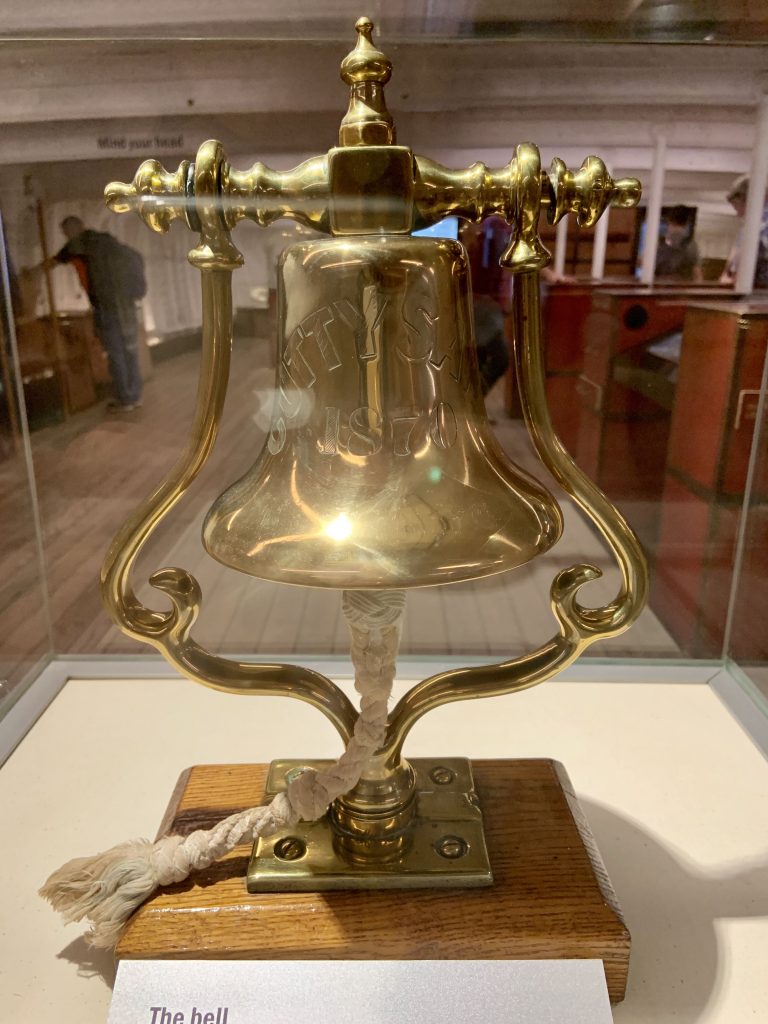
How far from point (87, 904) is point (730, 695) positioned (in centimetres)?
89

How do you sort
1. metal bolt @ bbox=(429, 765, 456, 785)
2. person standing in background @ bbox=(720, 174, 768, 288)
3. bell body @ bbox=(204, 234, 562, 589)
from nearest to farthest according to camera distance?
bell body @ bbox=(204, 234, 562, 589)
metal bolt @ bbox=(429, 765, 456, 785)
person standing in background @ bbox=(720, 174, 768, 288)

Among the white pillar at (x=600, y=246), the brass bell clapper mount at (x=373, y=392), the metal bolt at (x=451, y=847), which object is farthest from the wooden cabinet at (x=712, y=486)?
the metal bolt at (x=451, y=847)

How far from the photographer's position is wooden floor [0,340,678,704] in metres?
1.17

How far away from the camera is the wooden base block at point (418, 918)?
0.64m

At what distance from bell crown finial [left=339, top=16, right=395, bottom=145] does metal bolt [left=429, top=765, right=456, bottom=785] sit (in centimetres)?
58

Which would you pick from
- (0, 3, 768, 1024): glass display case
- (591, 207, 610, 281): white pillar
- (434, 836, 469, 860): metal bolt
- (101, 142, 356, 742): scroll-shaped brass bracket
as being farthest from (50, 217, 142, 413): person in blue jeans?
(434, 836, 469, 860): metal bolt

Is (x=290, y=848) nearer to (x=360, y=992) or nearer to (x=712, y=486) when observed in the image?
(x=360, y=992)

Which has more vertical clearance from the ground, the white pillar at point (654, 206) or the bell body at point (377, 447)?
the white pillar at point (654, 206)

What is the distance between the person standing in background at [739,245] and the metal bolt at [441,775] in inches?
30.5

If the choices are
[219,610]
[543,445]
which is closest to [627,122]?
[543,445]

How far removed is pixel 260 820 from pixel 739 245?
0.96 metres

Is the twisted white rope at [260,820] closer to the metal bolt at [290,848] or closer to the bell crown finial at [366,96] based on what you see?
the metal bolt at [290,848]

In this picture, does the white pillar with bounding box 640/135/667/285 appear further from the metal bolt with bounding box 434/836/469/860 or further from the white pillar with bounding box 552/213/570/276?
the metal bolt with bounding box 434/836/469/860

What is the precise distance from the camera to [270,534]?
1.91ft
